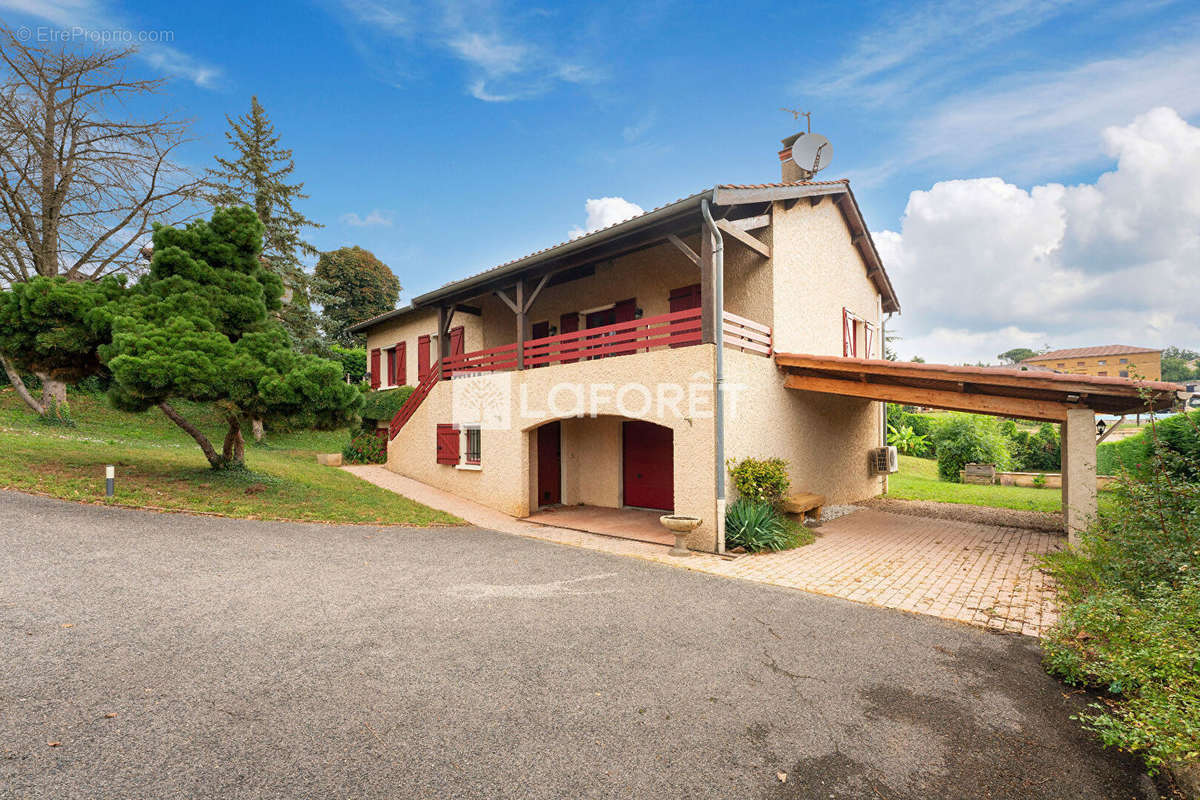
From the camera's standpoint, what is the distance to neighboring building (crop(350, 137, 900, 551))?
26.9ft

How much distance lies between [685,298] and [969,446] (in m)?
14.5

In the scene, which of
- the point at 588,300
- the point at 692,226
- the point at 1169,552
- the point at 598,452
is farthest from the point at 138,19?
the point at 1169,552

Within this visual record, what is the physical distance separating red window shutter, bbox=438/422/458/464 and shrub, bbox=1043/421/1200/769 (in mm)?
11333

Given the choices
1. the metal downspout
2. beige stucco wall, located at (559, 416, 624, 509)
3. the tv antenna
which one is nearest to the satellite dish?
the tv antenna

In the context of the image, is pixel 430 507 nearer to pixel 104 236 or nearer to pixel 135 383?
pixel 135 383

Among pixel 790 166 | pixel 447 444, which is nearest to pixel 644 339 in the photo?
pixel 790 166

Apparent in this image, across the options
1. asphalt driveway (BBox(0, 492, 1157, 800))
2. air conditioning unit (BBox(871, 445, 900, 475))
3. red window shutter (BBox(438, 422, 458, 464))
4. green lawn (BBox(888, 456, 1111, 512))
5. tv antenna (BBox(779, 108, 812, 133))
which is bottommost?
green lawn (BBox(888, 456, 1111, 512))

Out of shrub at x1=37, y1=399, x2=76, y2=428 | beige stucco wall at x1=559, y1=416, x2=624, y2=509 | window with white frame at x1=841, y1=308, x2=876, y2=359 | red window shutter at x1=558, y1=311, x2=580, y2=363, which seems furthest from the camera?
shrub at x1=37, y1=399, x2=76, y2=428

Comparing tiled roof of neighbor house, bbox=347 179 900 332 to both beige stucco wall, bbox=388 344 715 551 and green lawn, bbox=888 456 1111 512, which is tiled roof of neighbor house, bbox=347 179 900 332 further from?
green lawn, bbox=888 456 1111 512

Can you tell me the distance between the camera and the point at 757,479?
8.16m

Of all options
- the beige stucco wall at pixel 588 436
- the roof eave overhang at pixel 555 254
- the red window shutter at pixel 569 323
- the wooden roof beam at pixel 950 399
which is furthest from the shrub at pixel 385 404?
the wooden roof beam at pixel 950 399

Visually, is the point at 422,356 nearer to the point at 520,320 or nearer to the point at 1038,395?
the point at 520,320

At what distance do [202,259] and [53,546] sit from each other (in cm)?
605

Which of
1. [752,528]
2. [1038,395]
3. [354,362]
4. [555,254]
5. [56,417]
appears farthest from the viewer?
[354,362]
